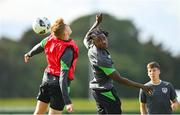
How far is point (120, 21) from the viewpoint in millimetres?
82000

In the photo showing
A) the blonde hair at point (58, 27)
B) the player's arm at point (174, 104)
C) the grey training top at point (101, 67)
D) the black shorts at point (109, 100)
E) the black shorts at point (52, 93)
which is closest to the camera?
the grey training top at point (101, 67)

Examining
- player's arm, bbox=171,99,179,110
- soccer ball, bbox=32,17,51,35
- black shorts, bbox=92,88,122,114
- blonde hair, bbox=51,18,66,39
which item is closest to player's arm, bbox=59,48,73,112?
blonde hair, bbox=51,18,66,39

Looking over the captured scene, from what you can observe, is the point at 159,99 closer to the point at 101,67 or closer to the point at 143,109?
the point at 143,109

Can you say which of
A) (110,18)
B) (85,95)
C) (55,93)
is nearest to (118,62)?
(85,95)

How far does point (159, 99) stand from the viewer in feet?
38.5

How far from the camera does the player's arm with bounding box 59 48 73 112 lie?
1050 centimetres

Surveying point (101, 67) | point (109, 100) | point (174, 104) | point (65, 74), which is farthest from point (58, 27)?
point (174, 104)

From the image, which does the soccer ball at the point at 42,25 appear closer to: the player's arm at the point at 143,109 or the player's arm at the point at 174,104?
the player's arm at the point at 143,109

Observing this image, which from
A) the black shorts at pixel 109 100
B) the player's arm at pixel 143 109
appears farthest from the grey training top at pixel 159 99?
the black shorts at pixel 109 100

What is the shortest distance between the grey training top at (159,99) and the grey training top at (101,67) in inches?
50.6

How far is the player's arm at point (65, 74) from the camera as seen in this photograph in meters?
10.5

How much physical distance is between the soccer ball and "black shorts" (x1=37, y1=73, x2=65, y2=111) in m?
0.76

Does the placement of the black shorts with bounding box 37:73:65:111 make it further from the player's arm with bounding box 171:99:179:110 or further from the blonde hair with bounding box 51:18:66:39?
the player's arm with bounding box 171:99:179:110

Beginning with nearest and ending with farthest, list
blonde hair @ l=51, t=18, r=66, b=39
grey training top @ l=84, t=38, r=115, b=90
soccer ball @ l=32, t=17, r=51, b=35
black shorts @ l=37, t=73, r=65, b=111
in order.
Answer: grey training top @ l=84, t=38, r=115, b=90
blonde hair @ l=51, t=18, r=66, b=39
black shorts @ l=37, t=73, r=65, b=111
soccer ball @ l=32, t=17, r=51, b=35
